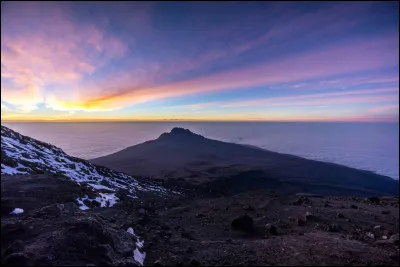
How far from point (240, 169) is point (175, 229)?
1873 inches

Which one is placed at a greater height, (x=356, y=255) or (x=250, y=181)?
(x=356, y=255)

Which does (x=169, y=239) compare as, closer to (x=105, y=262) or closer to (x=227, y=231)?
(x=227, y=231)

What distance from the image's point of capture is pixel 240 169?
61.2m

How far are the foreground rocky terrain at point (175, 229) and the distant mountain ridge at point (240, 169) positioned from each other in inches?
1184

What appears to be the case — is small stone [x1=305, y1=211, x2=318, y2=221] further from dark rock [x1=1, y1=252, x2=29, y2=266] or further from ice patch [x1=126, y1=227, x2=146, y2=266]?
dark rock [x1=1, y1=252, x2=29, y2=266]

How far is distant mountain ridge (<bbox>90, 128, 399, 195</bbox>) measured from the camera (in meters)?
52.8

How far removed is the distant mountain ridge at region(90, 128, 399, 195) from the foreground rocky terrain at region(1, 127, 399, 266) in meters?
30.1

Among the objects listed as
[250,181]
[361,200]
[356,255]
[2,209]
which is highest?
[2,209]

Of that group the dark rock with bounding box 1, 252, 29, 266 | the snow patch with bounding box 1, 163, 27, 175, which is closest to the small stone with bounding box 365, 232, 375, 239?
the dark rock with bounding box 1, 252, 29, 266

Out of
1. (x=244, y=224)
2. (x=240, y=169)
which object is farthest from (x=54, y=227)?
(x=240, y=169)

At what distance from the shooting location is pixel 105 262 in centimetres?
810

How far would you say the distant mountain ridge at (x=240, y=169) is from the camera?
52.8 meters

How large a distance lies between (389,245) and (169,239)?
10.0m

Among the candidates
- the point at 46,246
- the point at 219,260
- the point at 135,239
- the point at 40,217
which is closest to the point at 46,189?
the point at 40,217
